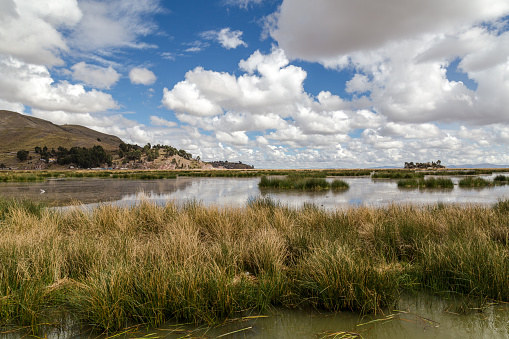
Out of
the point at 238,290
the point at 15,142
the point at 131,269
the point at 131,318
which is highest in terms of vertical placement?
the point at 15,142

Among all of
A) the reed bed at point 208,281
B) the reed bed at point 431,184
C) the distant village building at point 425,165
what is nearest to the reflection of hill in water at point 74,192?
the reed bed at point 208,281

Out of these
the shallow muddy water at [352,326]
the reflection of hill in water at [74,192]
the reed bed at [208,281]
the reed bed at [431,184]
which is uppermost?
the reed bed at [431,184]

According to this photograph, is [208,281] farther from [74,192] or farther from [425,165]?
[425,165]

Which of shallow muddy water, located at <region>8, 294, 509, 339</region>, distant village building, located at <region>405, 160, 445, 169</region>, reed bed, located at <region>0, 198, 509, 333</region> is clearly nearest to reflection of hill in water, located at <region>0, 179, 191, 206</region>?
reed bed, located at <region>0, 198, 509, 333</region>

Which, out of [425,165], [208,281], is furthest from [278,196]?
[425,165]

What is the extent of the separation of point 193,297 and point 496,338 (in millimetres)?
3376

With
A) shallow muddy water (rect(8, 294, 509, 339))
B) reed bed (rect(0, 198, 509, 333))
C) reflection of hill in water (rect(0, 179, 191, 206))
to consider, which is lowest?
reflection of hill in water (rect(0, 179, 191, 206))

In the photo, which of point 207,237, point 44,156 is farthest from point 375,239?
point 44,156

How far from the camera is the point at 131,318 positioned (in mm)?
3309

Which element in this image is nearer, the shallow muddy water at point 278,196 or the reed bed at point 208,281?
the reed bed at point 208,281

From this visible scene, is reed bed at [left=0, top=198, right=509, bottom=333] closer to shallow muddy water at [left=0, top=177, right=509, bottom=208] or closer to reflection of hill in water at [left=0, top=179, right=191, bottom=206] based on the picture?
shallow muddy water at [left=0, top=177, right=509, bottom=208]

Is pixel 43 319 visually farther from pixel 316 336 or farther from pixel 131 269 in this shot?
pixel 316 336

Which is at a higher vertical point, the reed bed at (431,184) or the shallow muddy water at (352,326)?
the reed bed at (431,184)

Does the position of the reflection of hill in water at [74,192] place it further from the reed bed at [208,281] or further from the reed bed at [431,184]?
the reed bed at [431,184]
